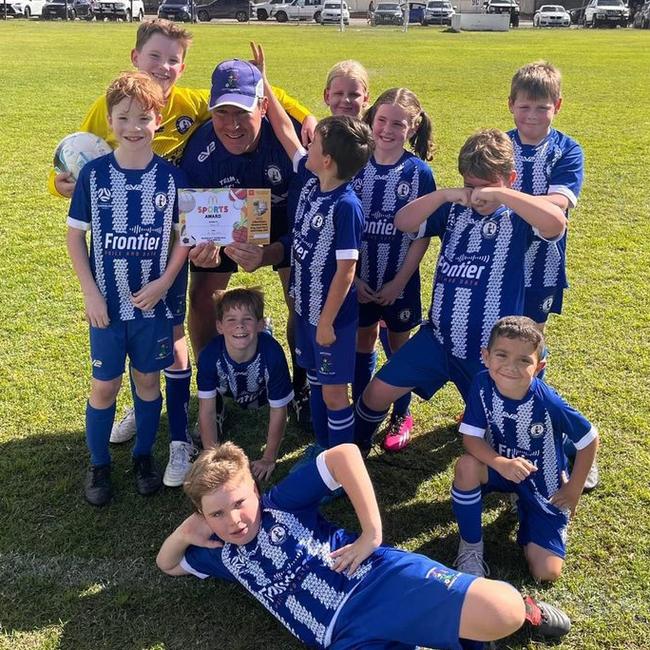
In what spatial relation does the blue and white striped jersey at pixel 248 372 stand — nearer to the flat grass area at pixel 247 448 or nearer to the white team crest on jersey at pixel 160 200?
the flat grass area at pixel 247 448

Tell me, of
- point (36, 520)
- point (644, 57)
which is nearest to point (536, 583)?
point (36, 520)

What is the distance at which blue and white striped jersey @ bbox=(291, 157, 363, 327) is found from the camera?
311cm

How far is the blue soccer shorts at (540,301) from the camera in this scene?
11.9 ft

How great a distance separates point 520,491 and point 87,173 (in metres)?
2.37

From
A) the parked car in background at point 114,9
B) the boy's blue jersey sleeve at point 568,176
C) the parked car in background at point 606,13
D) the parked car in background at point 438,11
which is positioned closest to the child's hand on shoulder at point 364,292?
the boy's blue jersey sleeve at point 568,176

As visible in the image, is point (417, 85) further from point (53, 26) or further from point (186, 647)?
point (53, 26)

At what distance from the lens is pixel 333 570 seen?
2576 mm

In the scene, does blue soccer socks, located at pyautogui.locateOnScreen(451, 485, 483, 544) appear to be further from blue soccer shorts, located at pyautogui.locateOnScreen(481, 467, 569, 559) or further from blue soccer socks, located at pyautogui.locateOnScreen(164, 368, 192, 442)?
blue soccer socks, located at pyautogui.locateOnScreen(164, 368, 192, 442)

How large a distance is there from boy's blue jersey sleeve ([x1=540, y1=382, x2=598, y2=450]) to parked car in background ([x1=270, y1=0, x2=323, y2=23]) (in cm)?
4188

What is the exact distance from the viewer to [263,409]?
14.0 ft

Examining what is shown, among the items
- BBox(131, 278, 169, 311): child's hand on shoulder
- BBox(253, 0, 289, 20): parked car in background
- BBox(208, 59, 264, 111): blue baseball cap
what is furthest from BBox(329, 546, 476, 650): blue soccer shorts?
BBox(253, 0, 289, 20): parked car in background

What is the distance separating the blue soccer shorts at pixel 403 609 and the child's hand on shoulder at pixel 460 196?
5.07 ft

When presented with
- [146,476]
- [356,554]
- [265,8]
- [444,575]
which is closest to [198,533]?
[356,554]

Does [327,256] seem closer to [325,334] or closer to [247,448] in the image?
[325,334]
